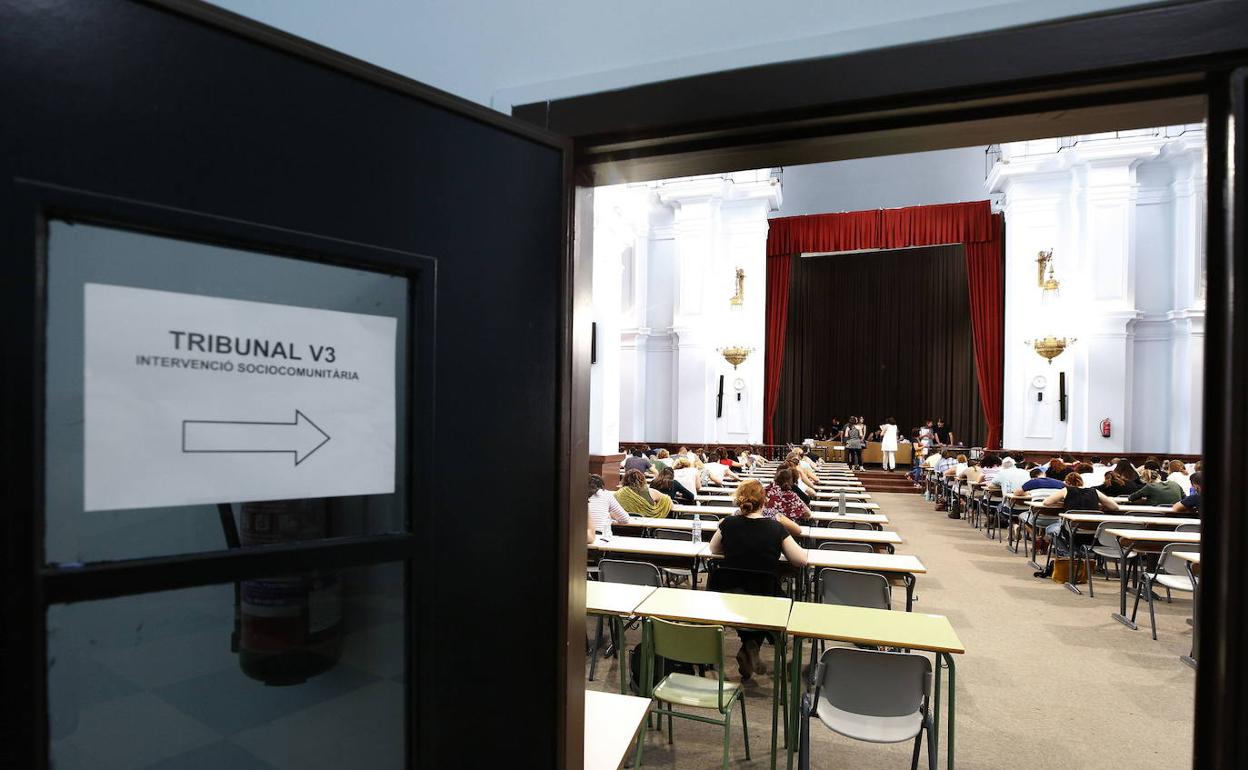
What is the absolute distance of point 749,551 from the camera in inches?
156

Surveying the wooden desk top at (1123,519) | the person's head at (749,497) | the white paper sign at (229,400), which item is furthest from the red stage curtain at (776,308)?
the white paper sign at (229,400)

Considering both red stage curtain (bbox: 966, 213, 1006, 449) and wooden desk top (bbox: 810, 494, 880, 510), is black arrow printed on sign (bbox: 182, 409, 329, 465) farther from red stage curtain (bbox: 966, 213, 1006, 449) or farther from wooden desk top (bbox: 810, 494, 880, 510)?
red stage curtain (bbox: 966, 213, 1006, 449)

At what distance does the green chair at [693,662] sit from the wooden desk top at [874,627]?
1.14 ft

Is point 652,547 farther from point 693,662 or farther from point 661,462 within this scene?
point 661,462

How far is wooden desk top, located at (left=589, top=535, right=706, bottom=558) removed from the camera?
436 cm

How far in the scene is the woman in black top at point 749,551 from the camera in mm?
3943

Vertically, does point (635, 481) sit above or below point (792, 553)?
above

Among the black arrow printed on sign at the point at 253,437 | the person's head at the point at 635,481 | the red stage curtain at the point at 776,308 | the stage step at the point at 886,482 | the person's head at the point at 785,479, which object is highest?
the red stage curtain at the point at 776,308

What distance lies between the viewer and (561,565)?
1274mm

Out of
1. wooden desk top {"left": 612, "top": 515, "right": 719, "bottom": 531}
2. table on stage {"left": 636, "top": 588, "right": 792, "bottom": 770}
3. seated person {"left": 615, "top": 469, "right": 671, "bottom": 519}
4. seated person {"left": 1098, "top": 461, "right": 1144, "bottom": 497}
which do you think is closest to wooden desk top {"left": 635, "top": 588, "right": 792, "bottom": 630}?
table on stage {"left": 636, "top": 588, "right": 792, "bottom": 770}

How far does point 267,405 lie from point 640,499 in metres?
4.90

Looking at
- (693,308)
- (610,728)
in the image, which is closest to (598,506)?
(610,728)

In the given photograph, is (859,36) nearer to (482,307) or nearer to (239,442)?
(482,307)

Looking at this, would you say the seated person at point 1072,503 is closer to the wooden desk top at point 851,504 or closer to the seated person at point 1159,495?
the seated person at point 1159,495
